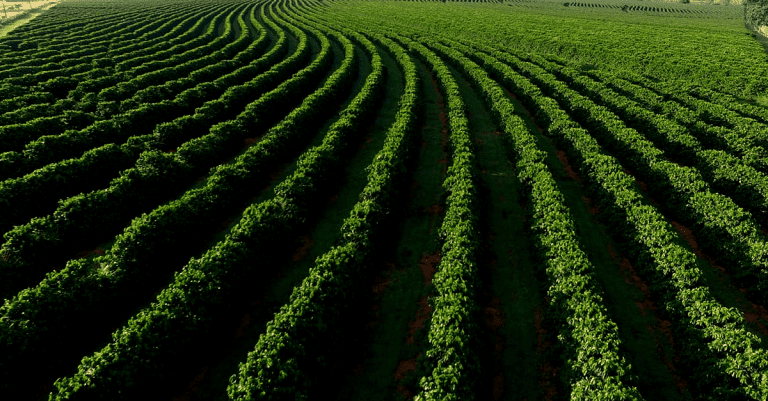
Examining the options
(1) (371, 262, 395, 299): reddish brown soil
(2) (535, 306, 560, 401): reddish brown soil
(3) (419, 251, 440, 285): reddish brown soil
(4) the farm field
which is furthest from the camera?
(3) (419, 251, 440, 285): reddish brown soil

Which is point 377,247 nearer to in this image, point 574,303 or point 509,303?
point 509,303

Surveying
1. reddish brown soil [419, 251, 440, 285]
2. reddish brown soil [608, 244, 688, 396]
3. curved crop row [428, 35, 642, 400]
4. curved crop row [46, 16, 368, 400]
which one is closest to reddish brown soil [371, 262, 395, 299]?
reddish brown soil [419, 251, 440, 285]

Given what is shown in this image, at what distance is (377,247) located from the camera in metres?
18.0

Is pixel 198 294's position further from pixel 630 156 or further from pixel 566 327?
pixel 630 156

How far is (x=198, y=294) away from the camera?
546 inches

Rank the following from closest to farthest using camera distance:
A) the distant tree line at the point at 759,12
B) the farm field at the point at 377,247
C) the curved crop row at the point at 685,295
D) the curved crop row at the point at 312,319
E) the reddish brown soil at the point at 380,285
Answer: the curved crop row at the point at 312,319 → the curved crop row at the point at 685,295 → the farm field at the point at 377,247 → the reddish brown soil at the point at 380,285 → the distant tree line at the point at 759,12

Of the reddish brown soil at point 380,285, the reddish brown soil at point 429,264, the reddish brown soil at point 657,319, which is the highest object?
the reddish brown soil at point 657,319

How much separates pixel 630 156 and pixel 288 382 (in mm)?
25706

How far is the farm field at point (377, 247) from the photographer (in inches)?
485

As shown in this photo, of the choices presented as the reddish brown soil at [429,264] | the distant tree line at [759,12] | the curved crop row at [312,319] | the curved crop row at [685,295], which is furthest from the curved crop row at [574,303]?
the distant tree line at [759,12]

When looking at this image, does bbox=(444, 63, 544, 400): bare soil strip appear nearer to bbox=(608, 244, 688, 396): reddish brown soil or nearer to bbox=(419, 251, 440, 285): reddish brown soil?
bbox=(419, 251, 440, 285): reddish brown soil

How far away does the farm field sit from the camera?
12328 millimetres

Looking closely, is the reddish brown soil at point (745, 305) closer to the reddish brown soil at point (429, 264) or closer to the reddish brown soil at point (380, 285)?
the reddish brown soil at point (429, 264)

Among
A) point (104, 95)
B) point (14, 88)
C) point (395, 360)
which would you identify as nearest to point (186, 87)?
point (104, 95)
